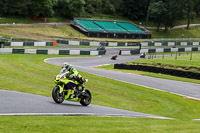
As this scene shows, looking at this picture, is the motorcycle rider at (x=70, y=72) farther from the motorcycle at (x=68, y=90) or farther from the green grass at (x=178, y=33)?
the green grass at (x=178, y=33)

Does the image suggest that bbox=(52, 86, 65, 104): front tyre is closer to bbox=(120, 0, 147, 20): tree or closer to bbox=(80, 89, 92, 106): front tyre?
bbox=(80, 89, 92, 106): front tyre

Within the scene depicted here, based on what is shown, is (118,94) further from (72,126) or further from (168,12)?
(168,12)

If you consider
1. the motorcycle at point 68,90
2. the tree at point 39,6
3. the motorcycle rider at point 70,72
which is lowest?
the motorcycle at point 68,90

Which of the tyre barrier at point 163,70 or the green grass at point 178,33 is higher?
the green grass at point 178,33

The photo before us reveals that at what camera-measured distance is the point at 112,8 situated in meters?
108

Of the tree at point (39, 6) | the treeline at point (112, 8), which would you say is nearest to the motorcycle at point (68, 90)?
the treeline at point (112, 8)

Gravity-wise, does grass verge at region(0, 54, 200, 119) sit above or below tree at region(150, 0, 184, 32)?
below

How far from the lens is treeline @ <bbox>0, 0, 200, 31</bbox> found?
8224cm

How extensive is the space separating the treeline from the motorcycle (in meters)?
68.5

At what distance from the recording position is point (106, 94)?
2261cm

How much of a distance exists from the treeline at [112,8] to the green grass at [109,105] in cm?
5341

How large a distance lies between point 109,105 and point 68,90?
430cm

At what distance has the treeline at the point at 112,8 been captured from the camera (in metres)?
82.2

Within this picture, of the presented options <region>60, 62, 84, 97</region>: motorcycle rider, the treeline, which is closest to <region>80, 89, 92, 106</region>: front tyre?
<region>60, 62, 84, 97</region>: motorcycle rider
